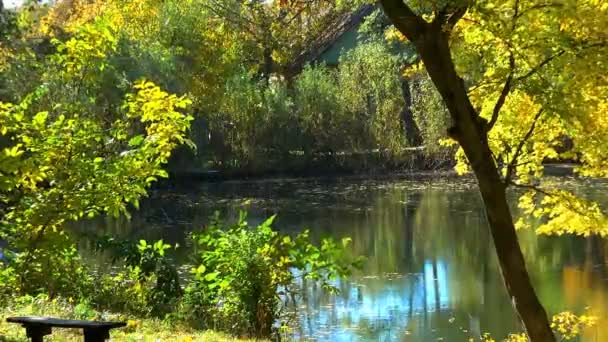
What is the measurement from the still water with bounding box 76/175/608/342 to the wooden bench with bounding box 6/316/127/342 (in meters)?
5.43

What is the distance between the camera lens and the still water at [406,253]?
10.2 m

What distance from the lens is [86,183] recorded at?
5.88 meters

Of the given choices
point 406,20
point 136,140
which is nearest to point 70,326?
point 136,140

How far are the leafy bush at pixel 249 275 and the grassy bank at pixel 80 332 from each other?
561 mm

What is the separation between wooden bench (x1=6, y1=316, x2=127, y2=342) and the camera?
3.72 metres

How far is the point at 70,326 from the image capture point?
366cm

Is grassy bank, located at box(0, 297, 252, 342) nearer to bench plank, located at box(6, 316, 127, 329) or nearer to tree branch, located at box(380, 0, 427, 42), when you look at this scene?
bench plank, located at box(6, 316, 127, 329)

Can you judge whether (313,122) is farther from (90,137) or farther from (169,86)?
(90,137)

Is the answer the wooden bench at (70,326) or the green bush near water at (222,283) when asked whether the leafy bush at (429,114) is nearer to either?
the green bush near water at (222,283)

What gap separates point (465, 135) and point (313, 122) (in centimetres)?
2332

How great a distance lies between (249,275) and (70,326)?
329 cm

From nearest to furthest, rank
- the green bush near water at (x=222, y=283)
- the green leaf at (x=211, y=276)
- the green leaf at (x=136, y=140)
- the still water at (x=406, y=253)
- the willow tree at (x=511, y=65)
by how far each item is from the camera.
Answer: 1. the willow tree at (x=511, y=65)
2. the green leaf at (x=136, y=140)
3. the green bush near water at (x=222, y=283)
4. the green leaf at (x=211, y=276)
5. the still water at (x=406, y=253)

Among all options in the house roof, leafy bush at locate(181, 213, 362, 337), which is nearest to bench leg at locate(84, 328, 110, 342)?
leafy bush at locate(181, 213, 362, 337)

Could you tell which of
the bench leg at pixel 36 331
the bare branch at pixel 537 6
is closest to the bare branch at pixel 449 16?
the bare branch at pixel 537 6
